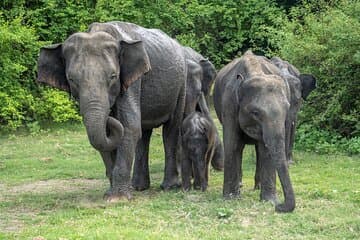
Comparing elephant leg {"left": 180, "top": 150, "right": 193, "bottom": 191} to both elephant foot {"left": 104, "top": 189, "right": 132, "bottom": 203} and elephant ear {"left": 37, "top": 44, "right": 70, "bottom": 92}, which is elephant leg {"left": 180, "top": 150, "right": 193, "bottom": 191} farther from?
elephant ear {"left": 37, "top": 44, "right": 70, "bottom": 92}

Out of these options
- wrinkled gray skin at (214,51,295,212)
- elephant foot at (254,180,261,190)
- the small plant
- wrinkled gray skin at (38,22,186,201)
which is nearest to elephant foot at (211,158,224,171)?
wrinkled gray skin at (38,22,186,201)

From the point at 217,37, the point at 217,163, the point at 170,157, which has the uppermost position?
the point at 170,157

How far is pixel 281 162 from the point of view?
367 inches

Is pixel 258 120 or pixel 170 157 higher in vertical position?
pixel 258 120

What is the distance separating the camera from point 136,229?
8680 millimetres

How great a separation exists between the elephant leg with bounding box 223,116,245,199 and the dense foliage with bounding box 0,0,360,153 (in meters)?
6.48

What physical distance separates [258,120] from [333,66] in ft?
26.4

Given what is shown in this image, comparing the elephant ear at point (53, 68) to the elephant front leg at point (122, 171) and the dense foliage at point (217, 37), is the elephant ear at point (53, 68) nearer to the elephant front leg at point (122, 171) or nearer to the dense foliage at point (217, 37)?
the elephant front leg at point (122, 171)

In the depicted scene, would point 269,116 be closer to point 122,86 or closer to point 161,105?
point 122,86

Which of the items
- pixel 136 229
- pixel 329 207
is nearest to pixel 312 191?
pixel 329 207

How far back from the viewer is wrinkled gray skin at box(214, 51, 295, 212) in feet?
31.0

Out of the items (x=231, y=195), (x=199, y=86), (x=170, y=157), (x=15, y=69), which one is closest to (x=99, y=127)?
(x=231, y=195)

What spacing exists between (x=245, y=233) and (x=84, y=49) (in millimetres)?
3441

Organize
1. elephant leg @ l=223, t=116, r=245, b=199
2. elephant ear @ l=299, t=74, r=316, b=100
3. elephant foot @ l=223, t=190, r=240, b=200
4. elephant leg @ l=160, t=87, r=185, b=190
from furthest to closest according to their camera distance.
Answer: elephant ear @ l=299, t=74, r=316, b=100 → elephant leg @ l=160, t=87, r=185, b=190 → elephant foot @ l=223, t=190, r=240, b=200 → elephant leg @ l=223, t=116, r=245, b=199
